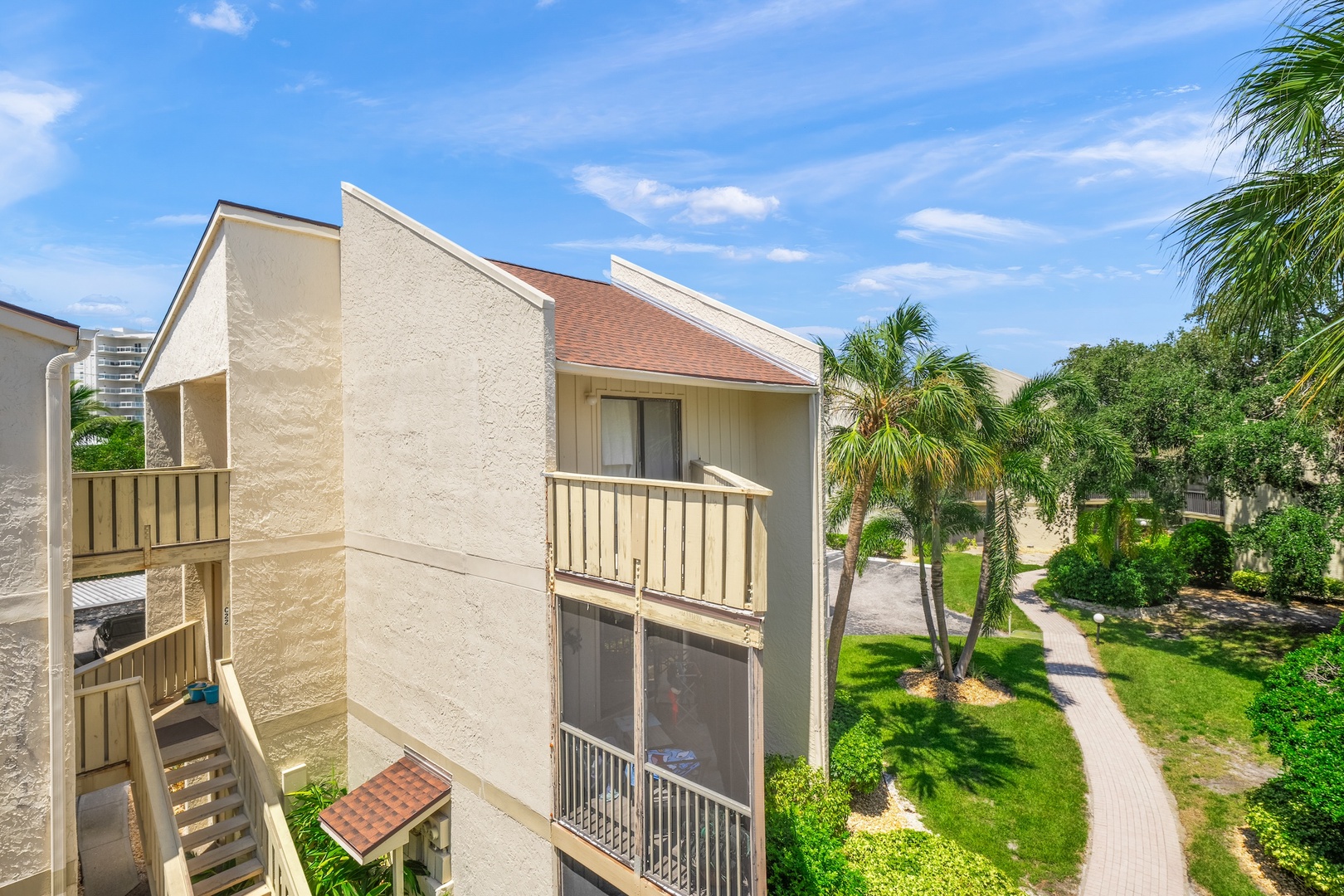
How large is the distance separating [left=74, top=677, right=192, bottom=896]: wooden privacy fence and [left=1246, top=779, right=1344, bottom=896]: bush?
14320mm

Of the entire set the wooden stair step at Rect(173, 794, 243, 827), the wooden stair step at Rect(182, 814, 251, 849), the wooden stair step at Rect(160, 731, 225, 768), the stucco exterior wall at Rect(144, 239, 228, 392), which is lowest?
the wooden stair step at Rect(182, 814, 251, 849)

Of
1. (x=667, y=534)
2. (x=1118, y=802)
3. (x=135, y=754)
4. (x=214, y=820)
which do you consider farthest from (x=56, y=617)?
(x=1118, y=802)

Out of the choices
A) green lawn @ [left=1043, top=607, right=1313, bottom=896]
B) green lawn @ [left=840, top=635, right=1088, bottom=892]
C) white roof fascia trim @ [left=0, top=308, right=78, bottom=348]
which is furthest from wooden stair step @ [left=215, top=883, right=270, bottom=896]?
green lawn @ [left=1043, top=607, right=1313, bottom=896]

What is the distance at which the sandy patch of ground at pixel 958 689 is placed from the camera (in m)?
15.0

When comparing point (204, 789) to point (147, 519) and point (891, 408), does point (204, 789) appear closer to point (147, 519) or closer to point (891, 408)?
point (147, 519)

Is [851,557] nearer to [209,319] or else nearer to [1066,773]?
[1066,773]

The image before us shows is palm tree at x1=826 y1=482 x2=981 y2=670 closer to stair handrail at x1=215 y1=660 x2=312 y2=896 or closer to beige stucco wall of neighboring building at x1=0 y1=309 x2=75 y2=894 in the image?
stair handrail at x1=215 y1=660 x2=312 y2=896

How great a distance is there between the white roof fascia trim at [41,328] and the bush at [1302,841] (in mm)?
16335

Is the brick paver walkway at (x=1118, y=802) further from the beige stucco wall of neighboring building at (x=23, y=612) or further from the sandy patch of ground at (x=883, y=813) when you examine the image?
the beige stucco wall of neighboring building at (x=23, y=612)

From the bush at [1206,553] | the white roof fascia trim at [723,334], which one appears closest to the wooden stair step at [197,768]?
the white roof fascia trim at [723,334]

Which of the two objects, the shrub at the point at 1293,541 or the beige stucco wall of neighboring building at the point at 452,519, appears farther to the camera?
the shrub at the point at 1293,541

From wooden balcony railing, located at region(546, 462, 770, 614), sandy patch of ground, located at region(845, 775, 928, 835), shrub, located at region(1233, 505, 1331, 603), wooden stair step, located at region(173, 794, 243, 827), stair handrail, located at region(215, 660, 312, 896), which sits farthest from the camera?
shrub, located at region(1233, 505, 1331, 603)

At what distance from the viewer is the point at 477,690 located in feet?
26.3

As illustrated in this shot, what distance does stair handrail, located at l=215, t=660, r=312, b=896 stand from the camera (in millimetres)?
7957
